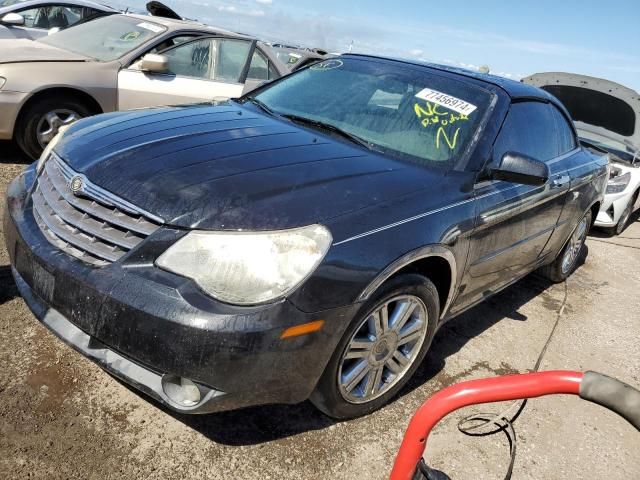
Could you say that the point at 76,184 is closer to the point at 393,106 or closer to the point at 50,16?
the point at 393,106

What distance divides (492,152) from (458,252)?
633 mm

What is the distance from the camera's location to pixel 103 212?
209cm

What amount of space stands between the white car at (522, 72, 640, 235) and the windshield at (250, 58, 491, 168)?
13.7 ft

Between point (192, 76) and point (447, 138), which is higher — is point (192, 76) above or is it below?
below

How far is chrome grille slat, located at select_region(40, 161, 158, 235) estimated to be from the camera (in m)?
1.99

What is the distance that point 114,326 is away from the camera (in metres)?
1.92

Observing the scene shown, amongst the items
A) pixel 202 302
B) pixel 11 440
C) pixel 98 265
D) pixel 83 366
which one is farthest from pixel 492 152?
pixel 11 440

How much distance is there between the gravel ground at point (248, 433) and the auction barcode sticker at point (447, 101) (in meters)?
1.41

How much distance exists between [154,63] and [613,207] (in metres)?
5.52

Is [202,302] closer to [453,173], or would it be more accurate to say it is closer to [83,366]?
[83,366]

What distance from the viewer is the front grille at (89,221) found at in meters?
2.00

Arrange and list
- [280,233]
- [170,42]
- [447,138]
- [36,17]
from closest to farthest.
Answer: [280,233], [447,138], [170,42], [36,17]

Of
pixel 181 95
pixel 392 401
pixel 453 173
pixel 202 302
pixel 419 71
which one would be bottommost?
pixel 392 401

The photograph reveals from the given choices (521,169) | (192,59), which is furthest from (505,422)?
(192,59)
